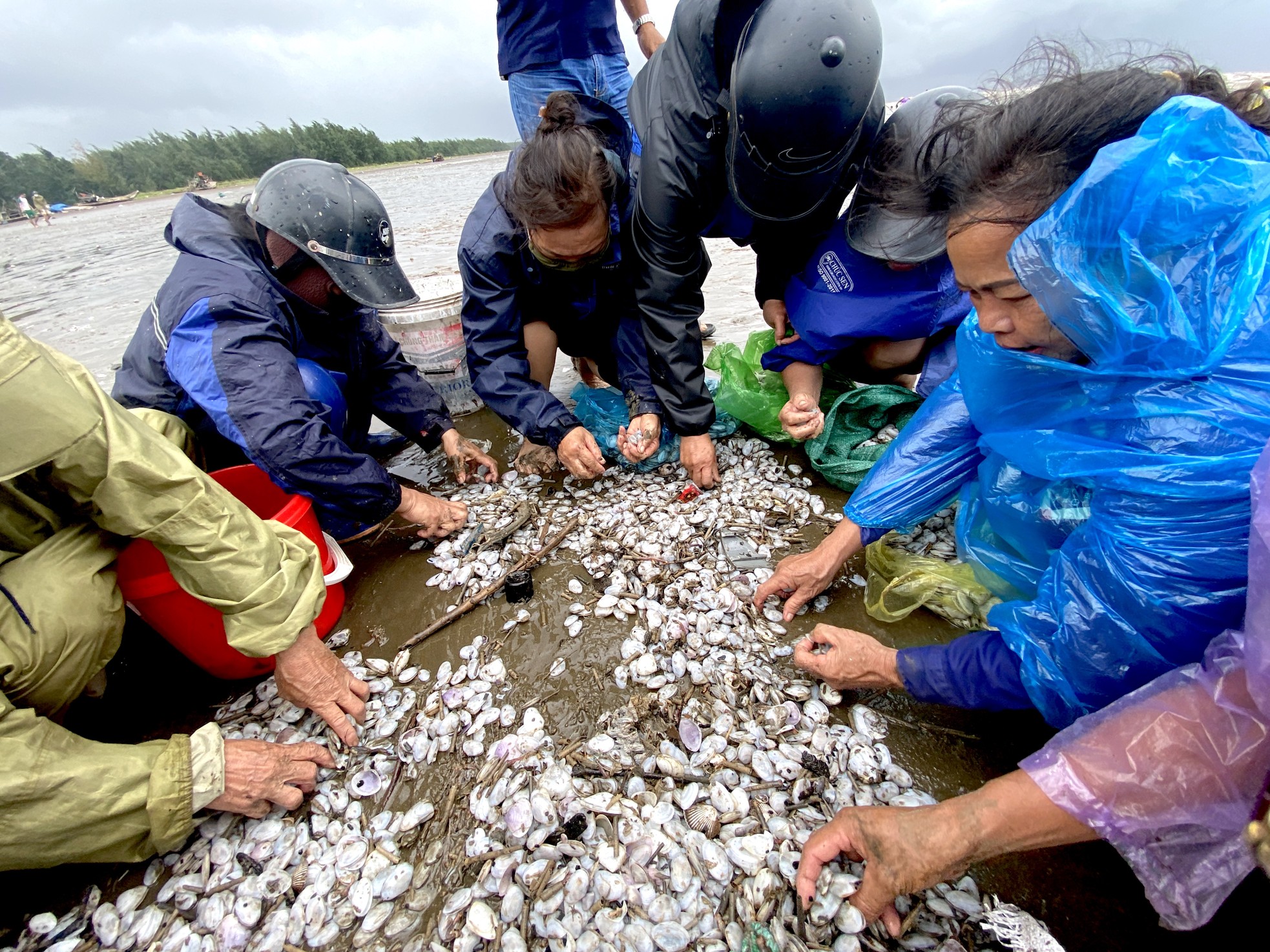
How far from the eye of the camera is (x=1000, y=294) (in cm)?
124

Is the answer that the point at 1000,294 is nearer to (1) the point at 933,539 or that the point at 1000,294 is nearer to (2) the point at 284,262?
(1) the point at 933,539

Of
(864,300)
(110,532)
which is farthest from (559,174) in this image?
(110,532)

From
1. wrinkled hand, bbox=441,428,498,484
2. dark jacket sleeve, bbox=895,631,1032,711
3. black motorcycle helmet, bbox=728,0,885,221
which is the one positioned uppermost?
black motorcycle helmet, bbox=728,0,885,221

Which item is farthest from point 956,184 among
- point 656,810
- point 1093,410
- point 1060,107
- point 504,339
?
point 504,339

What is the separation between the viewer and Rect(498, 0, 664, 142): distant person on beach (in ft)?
10.8

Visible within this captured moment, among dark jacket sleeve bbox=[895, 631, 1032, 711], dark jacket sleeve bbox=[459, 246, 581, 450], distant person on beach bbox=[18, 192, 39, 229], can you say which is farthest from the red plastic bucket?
distant person on beach bbox=[18, 192, 39, 229]

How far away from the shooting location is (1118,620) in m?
1.06

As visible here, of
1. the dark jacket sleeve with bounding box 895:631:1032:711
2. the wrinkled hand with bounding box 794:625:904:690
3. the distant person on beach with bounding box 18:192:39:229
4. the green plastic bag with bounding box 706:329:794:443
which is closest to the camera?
the dark jacket sleeve with bounding box 895:631:1032:711

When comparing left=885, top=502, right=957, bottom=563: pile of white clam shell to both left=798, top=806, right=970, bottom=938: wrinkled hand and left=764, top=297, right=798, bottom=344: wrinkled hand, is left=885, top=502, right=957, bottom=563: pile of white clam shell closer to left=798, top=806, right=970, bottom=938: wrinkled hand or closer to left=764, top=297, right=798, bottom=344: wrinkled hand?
left=764, top=297, right=798, bottom=344: wrinkled hand

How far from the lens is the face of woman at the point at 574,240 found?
2.26m

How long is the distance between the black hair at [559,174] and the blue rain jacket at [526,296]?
149 millimetres

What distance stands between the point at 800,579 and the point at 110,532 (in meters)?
2.01

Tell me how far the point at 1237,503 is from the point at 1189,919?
0.71 m

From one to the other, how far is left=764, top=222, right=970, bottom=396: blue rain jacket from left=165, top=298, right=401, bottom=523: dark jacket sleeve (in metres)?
2.05
